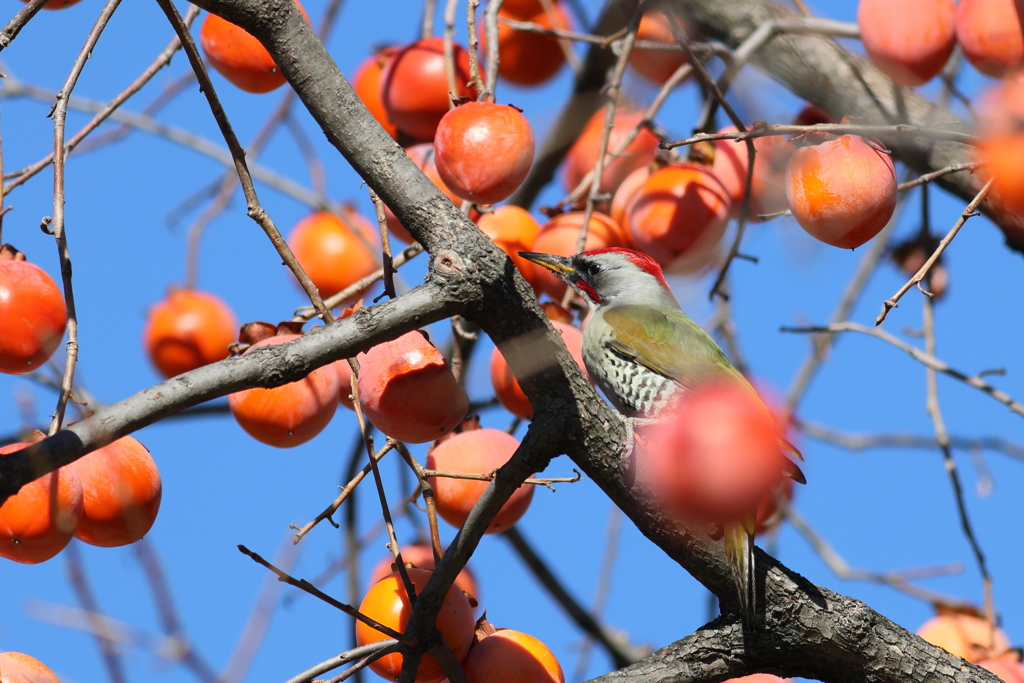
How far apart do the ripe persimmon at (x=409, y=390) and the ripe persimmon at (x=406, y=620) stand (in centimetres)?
35

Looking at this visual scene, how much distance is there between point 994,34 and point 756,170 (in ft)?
2.43

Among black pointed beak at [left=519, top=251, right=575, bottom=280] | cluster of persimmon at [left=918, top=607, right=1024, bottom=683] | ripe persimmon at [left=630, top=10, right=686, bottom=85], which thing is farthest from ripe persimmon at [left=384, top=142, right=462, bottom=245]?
cluster of persimmon at [left=918, top=607, right=1024, bottom=683]

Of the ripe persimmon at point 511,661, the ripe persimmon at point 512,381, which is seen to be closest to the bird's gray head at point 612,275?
the ripe persimmon at point 512,381

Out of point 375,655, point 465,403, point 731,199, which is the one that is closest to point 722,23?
point 731,199

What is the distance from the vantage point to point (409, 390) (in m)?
2.10

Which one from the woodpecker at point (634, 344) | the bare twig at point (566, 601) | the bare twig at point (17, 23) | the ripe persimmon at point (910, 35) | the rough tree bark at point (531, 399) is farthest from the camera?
the bare twig at point (566, 601)

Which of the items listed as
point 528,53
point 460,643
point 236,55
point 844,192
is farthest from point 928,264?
point 528,53

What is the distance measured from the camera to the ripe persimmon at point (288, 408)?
2334mm

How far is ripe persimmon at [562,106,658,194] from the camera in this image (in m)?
3.35

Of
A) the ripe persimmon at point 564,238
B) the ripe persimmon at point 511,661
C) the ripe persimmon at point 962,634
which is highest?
the ripe persimmon at point 564,238

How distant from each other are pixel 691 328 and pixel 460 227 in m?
1.87

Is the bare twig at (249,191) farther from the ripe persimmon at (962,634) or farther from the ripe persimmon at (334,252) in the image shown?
the ripe persimmon at (962,634)

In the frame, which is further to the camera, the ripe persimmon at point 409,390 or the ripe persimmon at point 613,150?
the ripe persimmon at point 613,150

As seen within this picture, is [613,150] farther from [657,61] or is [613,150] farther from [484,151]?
[484,151]
